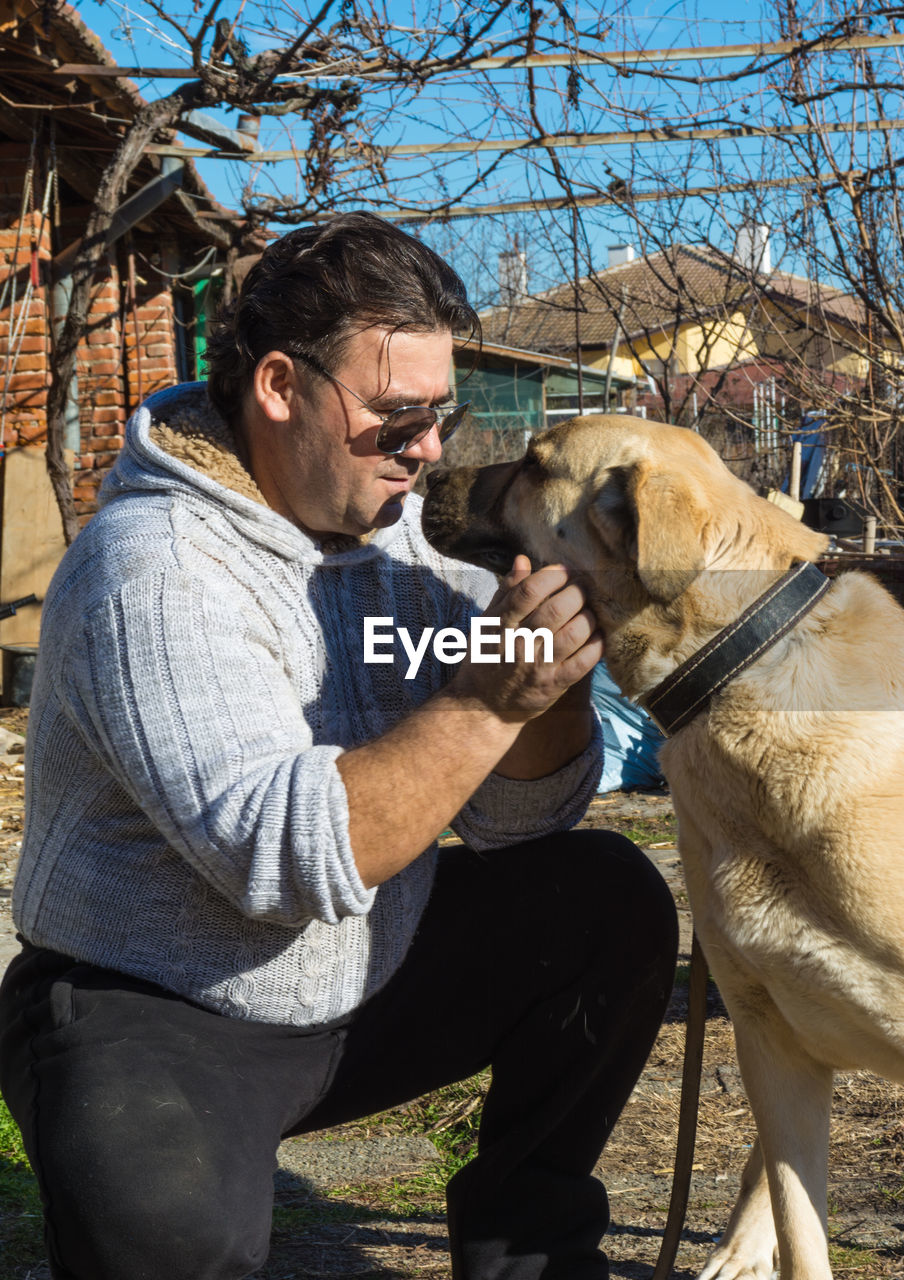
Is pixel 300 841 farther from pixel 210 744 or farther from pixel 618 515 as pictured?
pixel 618 515

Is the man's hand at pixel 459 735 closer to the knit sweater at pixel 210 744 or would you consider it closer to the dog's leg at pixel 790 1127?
the knit sweater at pixel 210 744

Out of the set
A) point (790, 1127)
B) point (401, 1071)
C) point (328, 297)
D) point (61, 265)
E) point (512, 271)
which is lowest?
point (790, 1127)

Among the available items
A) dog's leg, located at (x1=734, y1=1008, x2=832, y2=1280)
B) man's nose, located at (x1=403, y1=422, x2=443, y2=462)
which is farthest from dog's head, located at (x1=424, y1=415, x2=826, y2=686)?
dog's leg, located at (x1=734, y1=1008, x2=832, y2=1280)

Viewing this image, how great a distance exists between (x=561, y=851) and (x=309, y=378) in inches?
38.5

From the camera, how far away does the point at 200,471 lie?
2.00 meters

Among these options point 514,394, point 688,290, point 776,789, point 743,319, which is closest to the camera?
point 776,789

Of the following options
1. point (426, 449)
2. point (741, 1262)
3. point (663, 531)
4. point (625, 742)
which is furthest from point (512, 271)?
point (741, 1262)

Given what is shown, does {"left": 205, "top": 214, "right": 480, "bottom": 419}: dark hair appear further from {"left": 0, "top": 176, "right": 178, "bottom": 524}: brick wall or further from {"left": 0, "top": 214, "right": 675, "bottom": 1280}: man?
{"left": 0, "top": 176, "right": 178, "bottom": 524}: brick wall

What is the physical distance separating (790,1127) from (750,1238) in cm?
31

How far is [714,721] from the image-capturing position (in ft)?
6.76

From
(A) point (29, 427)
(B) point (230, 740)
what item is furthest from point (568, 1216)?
(A) point (29, 427)

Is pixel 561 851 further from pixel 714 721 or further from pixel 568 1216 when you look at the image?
pixel 568 1216

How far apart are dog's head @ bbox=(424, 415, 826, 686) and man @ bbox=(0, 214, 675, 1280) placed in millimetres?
118

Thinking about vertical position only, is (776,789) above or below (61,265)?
below
